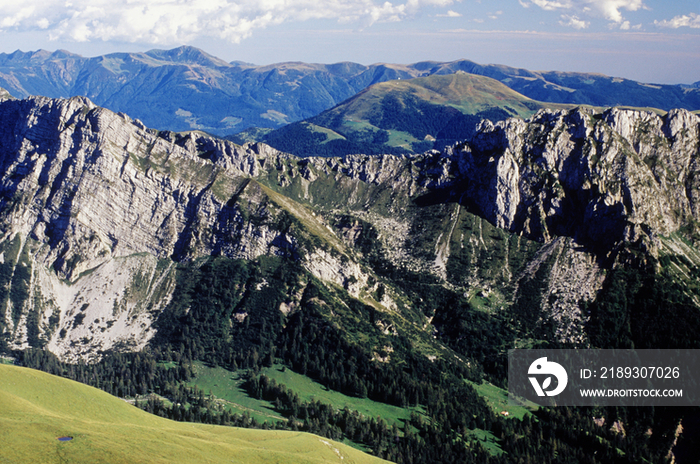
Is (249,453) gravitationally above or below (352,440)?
above

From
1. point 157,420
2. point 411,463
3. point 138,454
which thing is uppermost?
point 138,454

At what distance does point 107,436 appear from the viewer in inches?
4978

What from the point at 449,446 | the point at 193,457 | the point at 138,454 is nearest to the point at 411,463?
the point at 449,446

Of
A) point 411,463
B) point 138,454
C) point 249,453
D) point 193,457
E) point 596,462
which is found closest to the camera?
point 138,454

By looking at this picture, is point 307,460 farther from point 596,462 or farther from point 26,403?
point 596,462

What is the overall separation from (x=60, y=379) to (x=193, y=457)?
73095mm

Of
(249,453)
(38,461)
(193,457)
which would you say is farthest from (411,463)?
(38,461)

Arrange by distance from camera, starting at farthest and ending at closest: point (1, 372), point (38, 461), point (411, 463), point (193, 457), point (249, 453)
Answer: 1. point (411, 463)
2. point (1, 372)
3. point (249, 453)
4. point (193, 457)
5. point (38, 461)

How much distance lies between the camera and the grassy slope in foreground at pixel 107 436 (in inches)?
4510

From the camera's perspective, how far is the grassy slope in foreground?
115 meters

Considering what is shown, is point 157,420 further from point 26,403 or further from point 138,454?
point 138,454

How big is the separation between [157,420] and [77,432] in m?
49.5

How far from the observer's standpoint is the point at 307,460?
144 metres

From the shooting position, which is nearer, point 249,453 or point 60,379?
point 249,453
